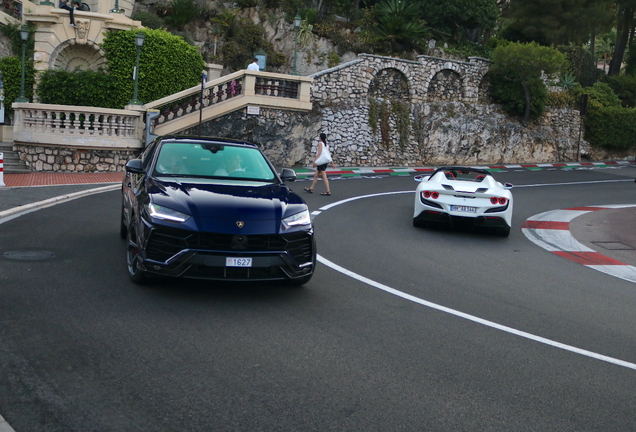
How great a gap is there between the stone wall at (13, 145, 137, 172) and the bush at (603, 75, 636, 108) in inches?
1339

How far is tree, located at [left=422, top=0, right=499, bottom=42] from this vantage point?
121 ft

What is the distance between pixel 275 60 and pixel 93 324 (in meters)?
28.6

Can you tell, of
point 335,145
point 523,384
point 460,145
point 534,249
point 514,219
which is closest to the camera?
point 523,384

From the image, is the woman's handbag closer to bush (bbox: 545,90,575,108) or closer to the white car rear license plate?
the white car rear license plate

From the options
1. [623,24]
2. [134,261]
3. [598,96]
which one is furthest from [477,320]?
[623,24]

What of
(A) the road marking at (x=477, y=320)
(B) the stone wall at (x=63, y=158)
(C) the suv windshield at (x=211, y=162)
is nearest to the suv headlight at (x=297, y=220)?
(C) the suv windshield at (x=211, y=162)

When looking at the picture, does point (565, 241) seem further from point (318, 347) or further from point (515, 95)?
point (515, 95)

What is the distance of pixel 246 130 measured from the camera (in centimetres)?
2523

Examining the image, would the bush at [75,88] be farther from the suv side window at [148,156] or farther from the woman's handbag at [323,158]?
the suv side window at [148,156]

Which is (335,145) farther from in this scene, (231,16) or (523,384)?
(523,384)

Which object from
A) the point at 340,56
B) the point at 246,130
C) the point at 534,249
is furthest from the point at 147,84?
the point at 534,249

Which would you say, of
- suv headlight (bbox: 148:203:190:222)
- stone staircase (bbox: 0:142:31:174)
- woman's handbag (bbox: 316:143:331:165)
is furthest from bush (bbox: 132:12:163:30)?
suv headlight (bbox: 148:203:190:222)

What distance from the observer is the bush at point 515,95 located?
112ft

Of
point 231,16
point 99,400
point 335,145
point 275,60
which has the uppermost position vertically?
point 231,16
